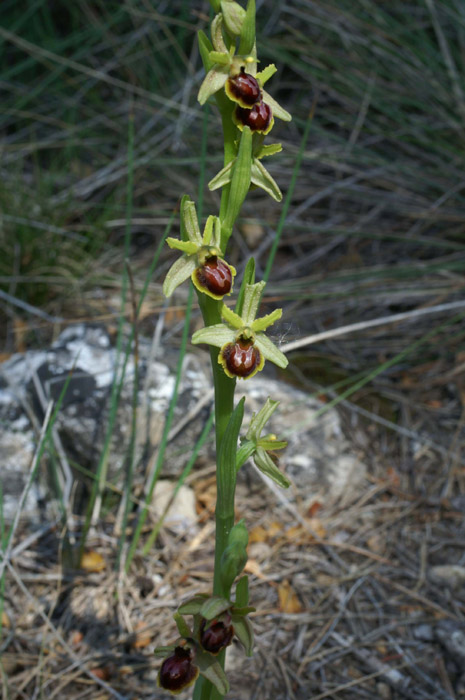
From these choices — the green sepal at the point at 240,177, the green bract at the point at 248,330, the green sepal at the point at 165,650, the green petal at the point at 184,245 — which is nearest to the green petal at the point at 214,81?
the green sepal at the point at 240,177

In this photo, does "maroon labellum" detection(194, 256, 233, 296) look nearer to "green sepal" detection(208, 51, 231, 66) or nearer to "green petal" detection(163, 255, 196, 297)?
"green petal" detection(163, 255, 196, 297)

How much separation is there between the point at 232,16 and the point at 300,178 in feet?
6.68

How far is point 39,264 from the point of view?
2727 millimetres

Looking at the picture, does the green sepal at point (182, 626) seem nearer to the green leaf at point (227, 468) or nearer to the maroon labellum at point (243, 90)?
the green leaf at point (227, 468)

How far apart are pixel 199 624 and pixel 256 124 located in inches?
36.7

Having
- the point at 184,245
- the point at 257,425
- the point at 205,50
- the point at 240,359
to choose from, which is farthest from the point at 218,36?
the point at 257,425

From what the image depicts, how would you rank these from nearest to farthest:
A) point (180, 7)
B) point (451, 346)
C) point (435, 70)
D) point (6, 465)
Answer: point (6, 465) → point (451, 346) → point (435, 70) → point (180, 7)

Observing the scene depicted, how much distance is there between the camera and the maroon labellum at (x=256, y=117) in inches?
46.9

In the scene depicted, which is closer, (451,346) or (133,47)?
(451,346)

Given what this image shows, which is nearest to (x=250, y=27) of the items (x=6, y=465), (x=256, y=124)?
(x=256, y=124)

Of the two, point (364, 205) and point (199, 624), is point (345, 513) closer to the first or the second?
point (199, 624)

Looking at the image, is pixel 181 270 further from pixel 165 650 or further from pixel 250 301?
pixel 165 650

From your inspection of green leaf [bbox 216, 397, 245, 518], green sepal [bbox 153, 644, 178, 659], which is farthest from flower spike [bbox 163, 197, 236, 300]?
green sepal [bbox 153, 644, 178, 659]

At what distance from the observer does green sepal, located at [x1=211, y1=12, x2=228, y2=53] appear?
1.23m
